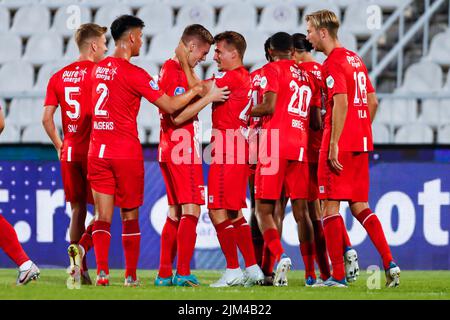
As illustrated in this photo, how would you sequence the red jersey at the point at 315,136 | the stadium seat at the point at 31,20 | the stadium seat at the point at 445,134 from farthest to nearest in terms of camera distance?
the stadium seat at the point at 31,20 < the stadium seat at the point at 445,134 < the red jersey at the point at 315,136

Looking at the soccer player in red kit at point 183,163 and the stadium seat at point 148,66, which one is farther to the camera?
the stadium seat at point 148,66

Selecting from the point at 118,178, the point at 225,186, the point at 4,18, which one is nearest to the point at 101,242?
the point at 118,178

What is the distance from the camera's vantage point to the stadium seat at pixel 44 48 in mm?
13977

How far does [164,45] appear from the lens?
45.1 ft

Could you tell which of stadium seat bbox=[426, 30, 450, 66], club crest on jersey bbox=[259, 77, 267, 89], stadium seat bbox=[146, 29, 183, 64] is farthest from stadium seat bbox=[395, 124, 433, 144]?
club crest on jersey bbox=[259, 77, 267, 89]

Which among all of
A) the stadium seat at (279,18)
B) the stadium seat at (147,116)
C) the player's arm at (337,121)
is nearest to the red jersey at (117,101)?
the player's arm at (337,121)

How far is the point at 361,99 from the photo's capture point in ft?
25.4

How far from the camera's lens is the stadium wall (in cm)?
1068

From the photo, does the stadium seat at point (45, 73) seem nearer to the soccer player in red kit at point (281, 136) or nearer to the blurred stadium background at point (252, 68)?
the blurred stadium background at point (252, 68)

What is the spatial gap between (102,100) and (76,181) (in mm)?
1046

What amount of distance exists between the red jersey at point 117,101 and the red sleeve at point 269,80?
0.85 m

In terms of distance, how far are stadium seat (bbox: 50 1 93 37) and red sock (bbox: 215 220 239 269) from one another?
7.03 metres

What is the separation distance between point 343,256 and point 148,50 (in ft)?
21.8

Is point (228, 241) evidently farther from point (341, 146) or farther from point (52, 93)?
point (52, 93)
